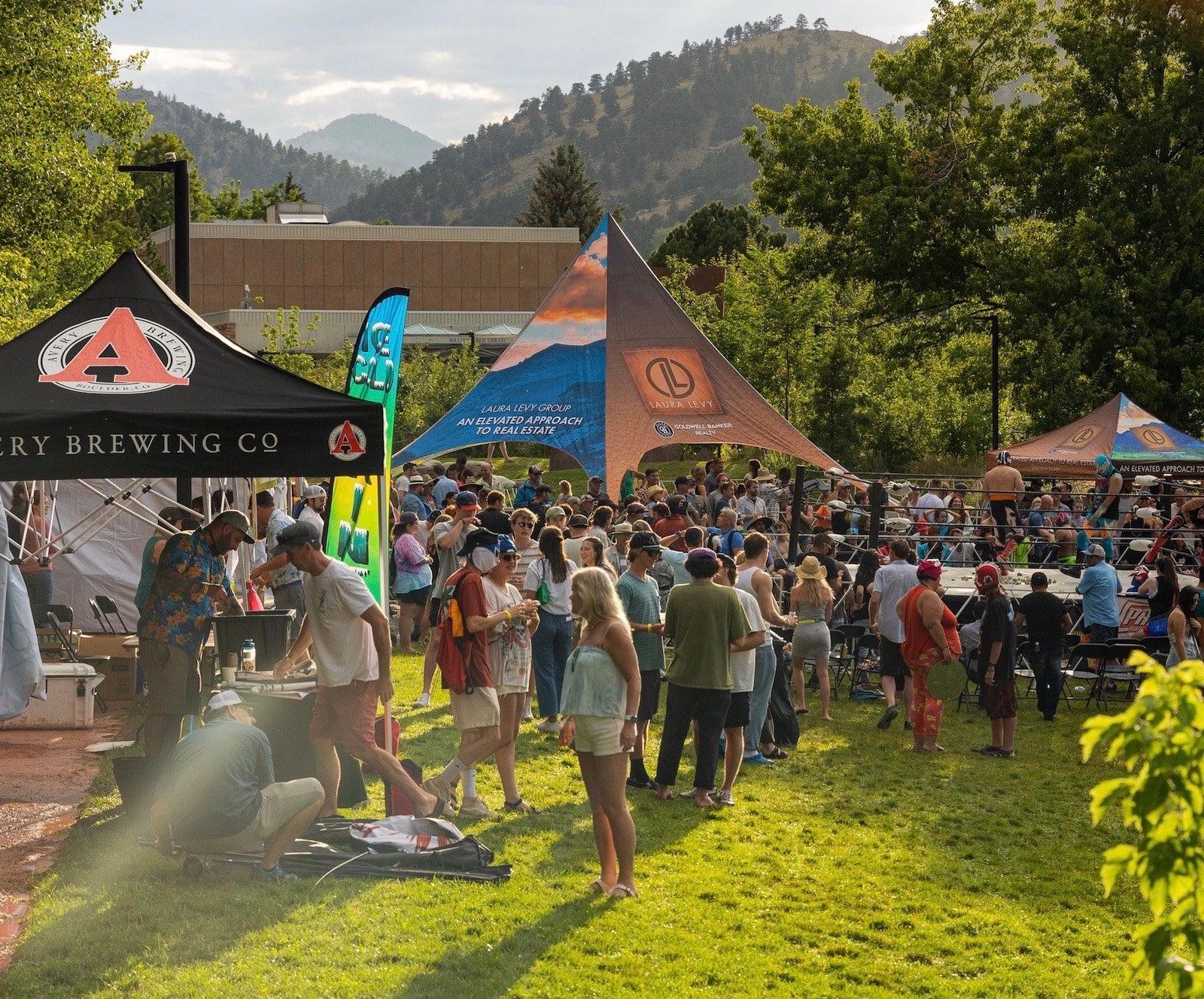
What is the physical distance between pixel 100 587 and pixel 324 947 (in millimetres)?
10721

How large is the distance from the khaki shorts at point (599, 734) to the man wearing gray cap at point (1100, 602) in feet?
30.7

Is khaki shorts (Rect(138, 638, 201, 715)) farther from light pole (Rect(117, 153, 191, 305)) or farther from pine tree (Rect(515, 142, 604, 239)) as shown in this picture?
pine tree (Rect(515, 142, 604, 239))

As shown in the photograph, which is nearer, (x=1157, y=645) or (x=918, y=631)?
(x=918, y=631)

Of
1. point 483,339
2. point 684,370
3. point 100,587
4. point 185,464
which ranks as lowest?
point 100,587

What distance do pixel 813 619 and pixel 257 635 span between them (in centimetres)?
564

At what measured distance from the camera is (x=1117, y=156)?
3294 centimetres

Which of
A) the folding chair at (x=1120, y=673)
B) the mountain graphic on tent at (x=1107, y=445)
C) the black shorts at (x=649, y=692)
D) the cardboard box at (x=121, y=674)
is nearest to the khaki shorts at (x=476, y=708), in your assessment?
the black shorts at (x=649, y=692)

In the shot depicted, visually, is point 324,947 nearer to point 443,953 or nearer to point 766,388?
point 443,953

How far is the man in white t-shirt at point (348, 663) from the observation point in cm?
795

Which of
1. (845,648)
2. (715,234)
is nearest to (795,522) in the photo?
(845,648)

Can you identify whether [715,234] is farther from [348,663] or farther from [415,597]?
[348,663]

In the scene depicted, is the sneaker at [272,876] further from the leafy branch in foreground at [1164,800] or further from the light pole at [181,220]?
the light pole at [181,220]

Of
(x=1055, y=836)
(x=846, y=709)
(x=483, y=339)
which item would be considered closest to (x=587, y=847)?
(x=1055, y=836)

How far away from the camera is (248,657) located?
30.0ft
